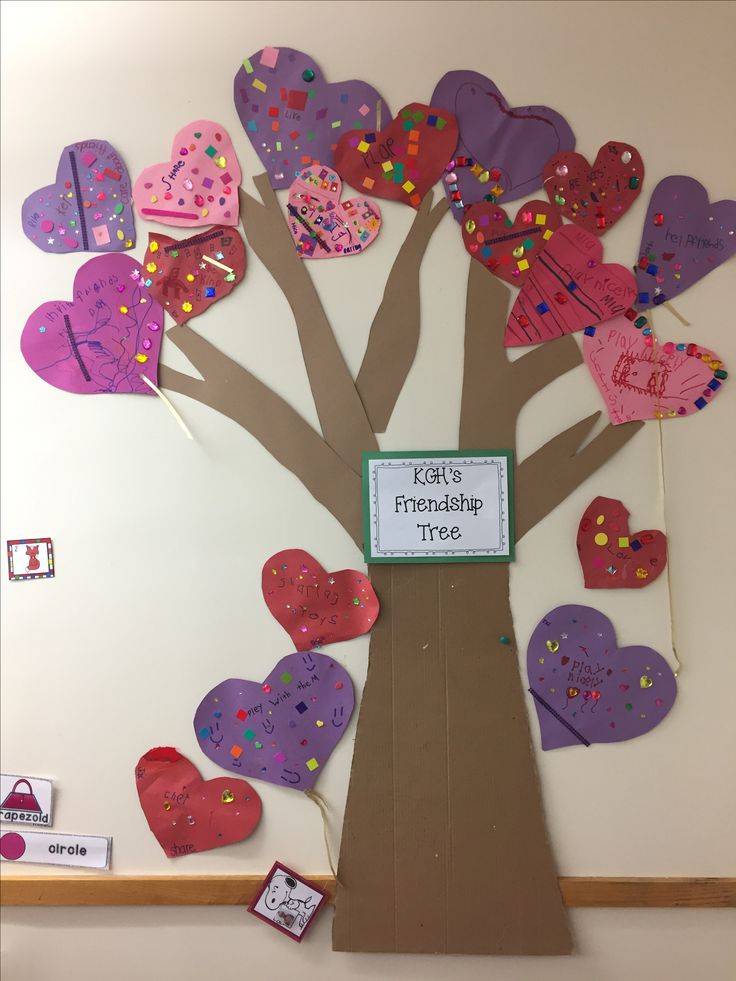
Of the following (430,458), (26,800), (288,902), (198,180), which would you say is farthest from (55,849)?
(198,180)

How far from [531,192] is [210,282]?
606 millimetres

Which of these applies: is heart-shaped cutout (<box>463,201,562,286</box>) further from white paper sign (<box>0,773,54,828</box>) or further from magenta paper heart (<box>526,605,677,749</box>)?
white paper sign (<box>0,773,54,828</box>)

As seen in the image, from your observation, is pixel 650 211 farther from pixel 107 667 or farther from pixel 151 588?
pixel 107 667

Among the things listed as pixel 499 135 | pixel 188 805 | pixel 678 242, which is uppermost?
pixel 499 135

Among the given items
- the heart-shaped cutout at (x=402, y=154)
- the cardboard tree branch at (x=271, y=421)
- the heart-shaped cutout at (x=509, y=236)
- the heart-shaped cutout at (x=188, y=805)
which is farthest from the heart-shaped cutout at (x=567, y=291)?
the heart-shaped cutout at (x=188, y=805)

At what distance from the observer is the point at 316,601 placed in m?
1.26

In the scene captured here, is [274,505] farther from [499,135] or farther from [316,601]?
[499,135]

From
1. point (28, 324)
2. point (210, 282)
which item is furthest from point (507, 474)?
point (28, 324)

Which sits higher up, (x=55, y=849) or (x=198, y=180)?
(x=198, y=180)

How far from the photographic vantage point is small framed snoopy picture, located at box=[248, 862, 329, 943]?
1236mm

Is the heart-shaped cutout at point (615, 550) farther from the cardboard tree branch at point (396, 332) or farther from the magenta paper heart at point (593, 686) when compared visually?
the cardboard tree branch at point (396, 332)

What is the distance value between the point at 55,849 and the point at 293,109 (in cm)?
143

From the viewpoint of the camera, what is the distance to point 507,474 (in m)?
1.24

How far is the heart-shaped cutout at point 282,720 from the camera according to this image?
125 cm
